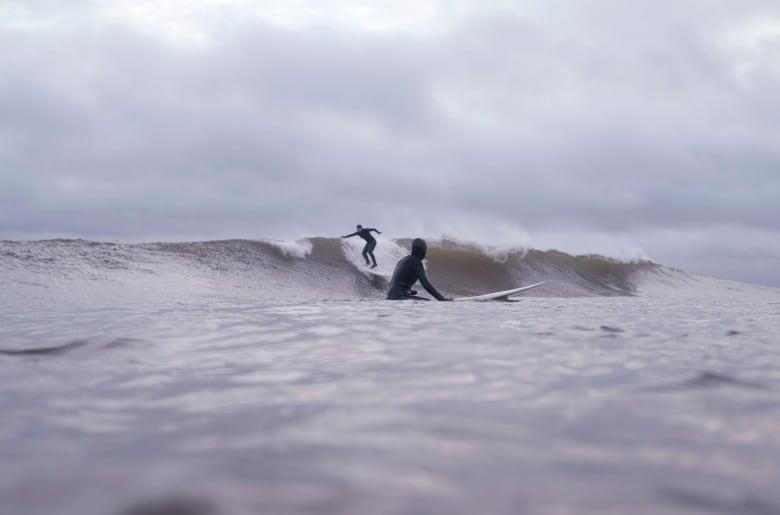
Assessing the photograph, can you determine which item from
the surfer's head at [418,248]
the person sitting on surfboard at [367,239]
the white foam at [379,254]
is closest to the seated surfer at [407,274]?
the surfer's head at [418,248]

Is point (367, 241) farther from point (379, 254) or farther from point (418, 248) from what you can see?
point (418, 248)

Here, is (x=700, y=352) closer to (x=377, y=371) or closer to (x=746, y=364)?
(x=746, y=364)

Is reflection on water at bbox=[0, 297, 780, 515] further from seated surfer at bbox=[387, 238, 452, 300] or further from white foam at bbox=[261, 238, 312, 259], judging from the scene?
white foam at bbox=[261, 238, 312, 259]

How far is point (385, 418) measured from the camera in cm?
202

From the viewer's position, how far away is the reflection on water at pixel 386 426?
1.43 meters

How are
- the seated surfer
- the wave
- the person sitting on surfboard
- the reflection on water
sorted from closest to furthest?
1. the reflection on water
2. the seated surfer
3. the wave
4. the person sitting on surfboard

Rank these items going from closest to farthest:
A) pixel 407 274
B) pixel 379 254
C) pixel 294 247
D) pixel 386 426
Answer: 1. pixel 386 426
2. pixel 407 274
3. pixel 294 247
4. pixel 379 254

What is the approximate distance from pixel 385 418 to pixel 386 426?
0.28 feet

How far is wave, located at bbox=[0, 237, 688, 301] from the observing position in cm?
1224

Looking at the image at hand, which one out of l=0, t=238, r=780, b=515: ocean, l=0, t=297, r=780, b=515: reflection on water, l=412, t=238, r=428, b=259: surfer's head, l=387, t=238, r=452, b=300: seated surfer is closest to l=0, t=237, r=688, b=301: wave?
l=387, t=238, r=452, b=300: seated surfer

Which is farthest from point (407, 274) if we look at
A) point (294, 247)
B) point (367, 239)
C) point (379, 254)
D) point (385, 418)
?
point (379, 254)

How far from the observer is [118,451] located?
1.73 metres

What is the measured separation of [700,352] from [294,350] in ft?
6.60

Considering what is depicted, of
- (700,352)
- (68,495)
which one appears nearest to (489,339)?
(700,352)
